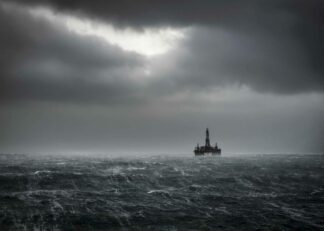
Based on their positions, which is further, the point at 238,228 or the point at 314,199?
the point at 314,199

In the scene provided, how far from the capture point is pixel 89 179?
55594mm

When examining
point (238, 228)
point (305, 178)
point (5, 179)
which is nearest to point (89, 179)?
point (5, 179)

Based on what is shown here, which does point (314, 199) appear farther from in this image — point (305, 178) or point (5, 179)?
point (5, 179)

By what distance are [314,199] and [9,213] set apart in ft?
128

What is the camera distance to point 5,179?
52562 millimetres

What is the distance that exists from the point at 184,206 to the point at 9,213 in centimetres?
1934

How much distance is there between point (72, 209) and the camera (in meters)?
35.1

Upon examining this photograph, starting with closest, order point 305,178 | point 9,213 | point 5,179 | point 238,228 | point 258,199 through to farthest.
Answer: point 238,228 → point 9,213 → point 258,199 → point 5,179 → point 305,178

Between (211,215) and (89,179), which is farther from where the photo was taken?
(89,179)

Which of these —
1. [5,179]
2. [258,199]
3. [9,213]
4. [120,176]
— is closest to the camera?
[9,213]

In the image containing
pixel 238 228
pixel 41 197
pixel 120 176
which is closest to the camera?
pixel 238 228

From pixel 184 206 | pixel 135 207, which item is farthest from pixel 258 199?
pixel 135 207

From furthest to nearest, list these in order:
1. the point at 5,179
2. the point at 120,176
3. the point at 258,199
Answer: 1. the point at 120,176
2. the point at 5,179
3. the point at 258,199

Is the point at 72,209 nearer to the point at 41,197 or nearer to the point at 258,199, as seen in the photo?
the point at 41,197
